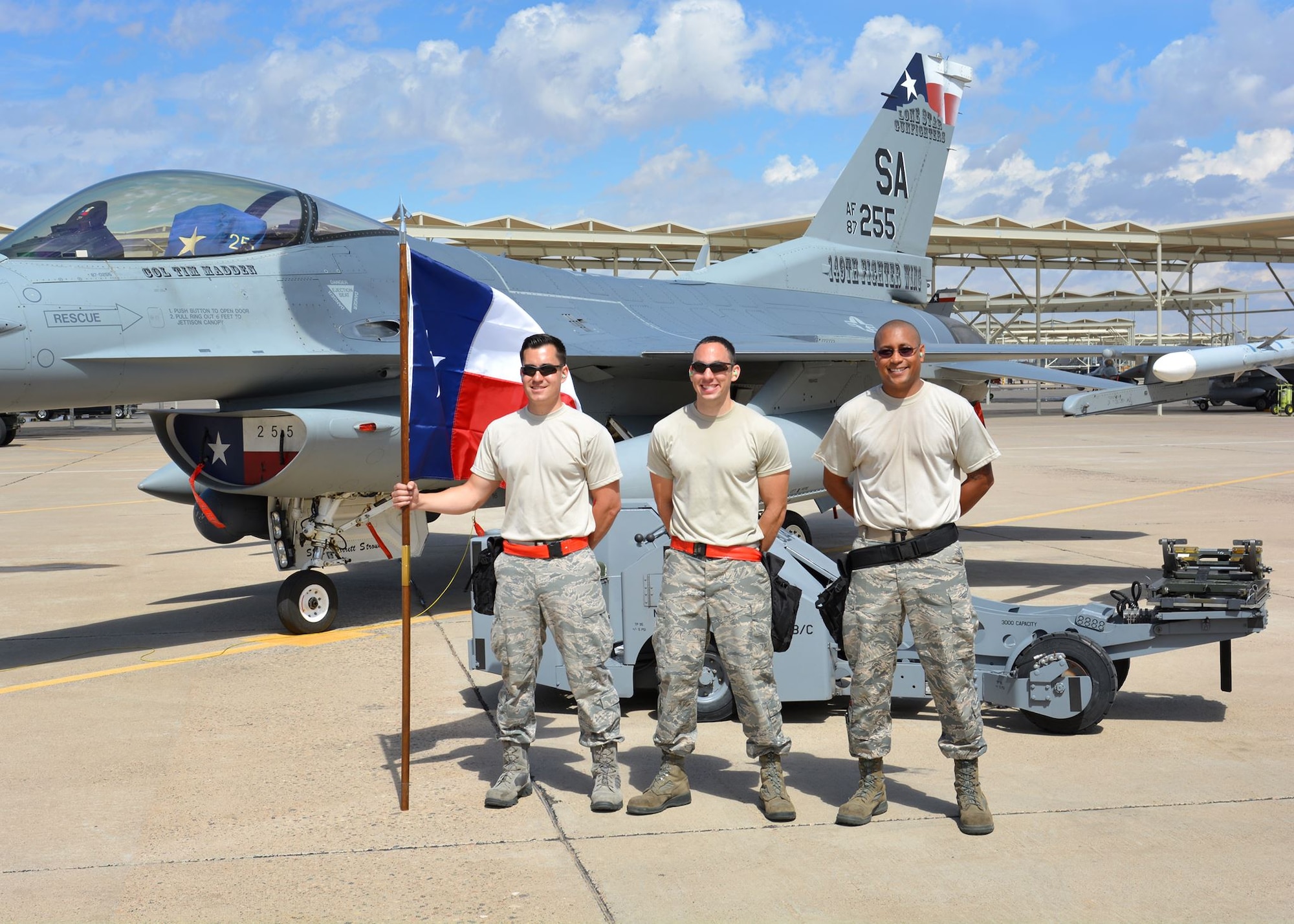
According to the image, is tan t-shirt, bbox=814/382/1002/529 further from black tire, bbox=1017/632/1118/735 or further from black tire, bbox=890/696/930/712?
black tire, bbox=890/696/930/712

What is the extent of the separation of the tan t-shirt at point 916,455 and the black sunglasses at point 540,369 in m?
1.25

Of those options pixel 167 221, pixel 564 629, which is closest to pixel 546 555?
pixel 564 629

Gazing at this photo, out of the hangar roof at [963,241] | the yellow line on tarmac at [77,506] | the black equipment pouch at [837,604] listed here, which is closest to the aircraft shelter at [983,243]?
the hangar roof at [963,241]

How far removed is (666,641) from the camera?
4.55 m

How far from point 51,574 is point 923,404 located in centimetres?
943

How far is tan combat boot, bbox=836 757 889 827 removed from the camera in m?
4.37

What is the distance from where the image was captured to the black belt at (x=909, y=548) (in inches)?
170

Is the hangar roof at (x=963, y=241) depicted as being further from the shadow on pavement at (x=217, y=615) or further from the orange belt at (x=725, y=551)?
the orange belt at (x=725, y=551)

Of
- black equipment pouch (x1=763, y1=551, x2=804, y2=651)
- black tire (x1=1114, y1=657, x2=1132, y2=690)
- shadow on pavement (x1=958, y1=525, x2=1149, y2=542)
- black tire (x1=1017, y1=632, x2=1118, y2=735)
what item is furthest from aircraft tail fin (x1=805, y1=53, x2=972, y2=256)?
black equipment pouch (x1=763, y1=551, x2=804, y2=651)

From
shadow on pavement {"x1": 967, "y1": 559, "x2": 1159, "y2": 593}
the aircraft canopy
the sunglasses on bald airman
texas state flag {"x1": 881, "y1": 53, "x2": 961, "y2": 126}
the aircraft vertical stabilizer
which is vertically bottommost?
shadow on pavement {"x1": 967, "y1": 559, "x2": 1159, "y2": 593}

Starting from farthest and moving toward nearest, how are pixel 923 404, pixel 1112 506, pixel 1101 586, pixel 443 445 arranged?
pixel 1112 506 → pixel 1101 586 → pixel 443 445 → pixel 923 404

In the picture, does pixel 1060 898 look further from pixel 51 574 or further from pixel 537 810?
pixel 51 574

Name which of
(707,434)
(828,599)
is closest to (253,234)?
(707,434)

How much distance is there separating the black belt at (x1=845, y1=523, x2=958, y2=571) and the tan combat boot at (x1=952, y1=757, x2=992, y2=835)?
83cm
